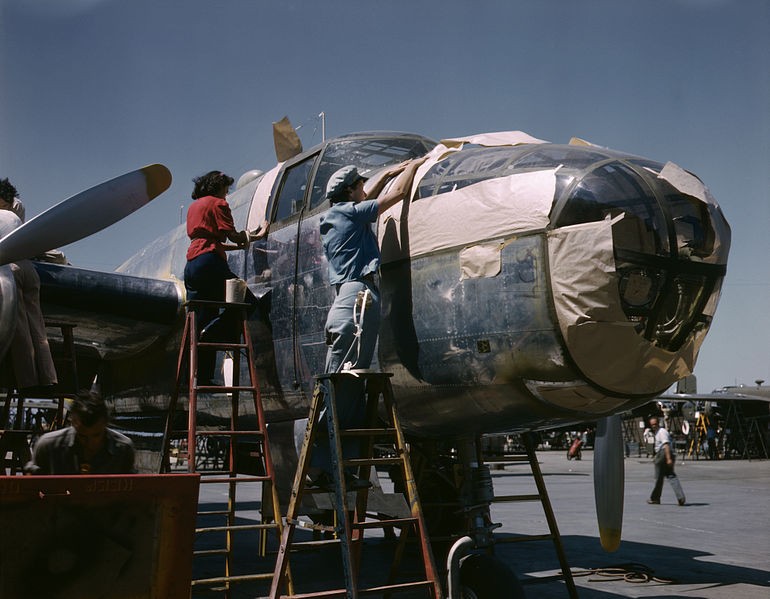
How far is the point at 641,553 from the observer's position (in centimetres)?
999

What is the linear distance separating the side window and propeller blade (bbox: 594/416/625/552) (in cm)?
354

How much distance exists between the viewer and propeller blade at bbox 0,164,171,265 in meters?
6.34

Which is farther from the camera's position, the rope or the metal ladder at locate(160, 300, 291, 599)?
the rope

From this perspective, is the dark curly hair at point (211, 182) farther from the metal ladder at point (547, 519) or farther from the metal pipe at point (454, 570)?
the metal pipe at point (454, 570)

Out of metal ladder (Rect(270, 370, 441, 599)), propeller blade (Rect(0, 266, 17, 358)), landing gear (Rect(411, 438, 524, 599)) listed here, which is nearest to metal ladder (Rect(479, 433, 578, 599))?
landing gear (Rect(411, 438, 524, 599))

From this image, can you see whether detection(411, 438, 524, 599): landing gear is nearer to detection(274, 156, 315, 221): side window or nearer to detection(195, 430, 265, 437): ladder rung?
detection(195, 430, 265, 437): ladder rung

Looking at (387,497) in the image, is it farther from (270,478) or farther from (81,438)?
(81,438)

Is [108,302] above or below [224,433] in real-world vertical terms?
above

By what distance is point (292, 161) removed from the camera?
775 centimetres

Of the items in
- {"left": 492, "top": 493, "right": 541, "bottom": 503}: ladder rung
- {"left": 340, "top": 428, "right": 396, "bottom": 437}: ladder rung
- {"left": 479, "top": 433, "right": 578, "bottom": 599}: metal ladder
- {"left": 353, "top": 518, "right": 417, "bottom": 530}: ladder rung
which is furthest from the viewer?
{"left": 479, "top": 433, "right": 578, "bottom": 599}: metal ladder

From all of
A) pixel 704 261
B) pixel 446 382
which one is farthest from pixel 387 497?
pixel 704 261

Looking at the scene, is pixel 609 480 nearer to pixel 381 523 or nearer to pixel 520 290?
pixel 520 290

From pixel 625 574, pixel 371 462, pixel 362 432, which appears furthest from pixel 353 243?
pixel 625 574

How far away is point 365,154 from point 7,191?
10.6 feet
